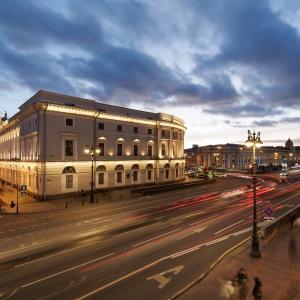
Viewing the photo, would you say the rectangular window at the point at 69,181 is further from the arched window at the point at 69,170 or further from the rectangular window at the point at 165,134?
the rectangular window at the point at 165,134

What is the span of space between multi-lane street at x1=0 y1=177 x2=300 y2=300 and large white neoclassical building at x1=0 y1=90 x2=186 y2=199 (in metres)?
10.5

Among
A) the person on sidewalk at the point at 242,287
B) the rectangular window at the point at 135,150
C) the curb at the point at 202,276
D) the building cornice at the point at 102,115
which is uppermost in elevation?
the building cornice at the point at 102,115

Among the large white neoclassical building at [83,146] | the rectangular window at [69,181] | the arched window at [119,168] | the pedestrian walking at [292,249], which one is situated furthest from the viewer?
the arched window at [119,168]

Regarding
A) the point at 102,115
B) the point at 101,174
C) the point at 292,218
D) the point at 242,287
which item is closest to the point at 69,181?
the point at 101,174

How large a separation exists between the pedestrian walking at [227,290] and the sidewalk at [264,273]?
0.09 metres

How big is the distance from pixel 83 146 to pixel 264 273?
1280 inches

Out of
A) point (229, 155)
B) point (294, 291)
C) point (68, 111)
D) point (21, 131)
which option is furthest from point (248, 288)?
point (229, 155)

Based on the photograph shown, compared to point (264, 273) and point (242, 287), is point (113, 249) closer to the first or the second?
point (242, 287)

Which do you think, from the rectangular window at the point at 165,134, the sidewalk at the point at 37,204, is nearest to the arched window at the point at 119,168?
the sidewalk at the point at 37,204

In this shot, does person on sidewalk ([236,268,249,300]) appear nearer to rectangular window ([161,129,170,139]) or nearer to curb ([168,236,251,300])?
curb ([168,236,251,300])

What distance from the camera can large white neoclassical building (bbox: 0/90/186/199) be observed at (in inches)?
1439

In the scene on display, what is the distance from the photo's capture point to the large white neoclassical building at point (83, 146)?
3656 centimetres

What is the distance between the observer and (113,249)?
54.5 feet

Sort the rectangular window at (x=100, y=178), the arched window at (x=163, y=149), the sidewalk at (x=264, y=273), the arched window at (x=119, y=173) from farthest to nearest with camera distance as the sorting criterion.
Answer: the arched window at (x=163, y=149)
the arched window at (x=119, y=173)
the rectangular window at (x=100, y=178)
the sidewalk at (x=264, y=273)
